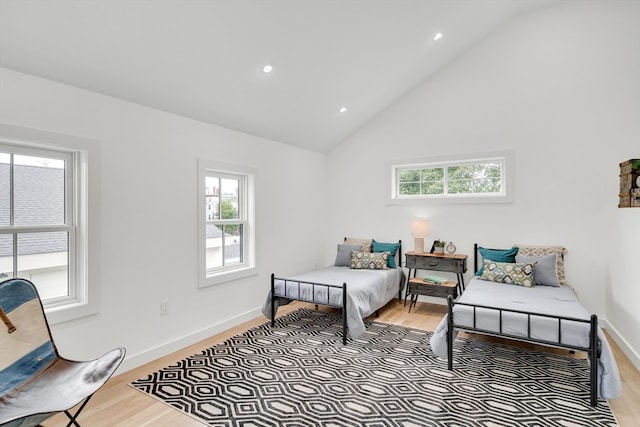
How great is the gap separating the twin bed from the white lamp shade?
0.46 m

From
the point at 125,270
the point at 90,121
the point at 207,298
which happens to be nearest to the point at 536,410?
the point at 207,298

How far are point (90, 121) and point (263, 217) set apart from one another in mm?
2242

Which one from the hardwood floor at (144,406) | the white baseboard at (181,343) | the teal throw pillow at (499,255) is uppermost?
the teal throw pillow at (499,255)

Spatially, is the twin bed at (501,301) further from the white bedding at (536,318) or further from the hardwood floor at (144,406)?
the hardwood floor at (144,406)

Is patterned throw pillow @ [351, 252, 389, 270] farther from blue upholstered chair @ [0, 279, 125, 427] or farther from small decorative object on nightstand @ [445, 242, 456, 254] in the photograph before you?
blue upholstered chair @ [0, 279, 125, 427]

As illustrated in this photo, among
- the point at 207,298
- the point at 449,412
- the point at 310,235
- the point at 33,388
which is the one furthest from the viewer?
the point at 310,235

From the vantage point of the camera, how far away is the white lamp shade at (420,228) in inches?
186

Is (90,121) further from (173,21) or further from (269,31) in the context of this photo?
(269,31)

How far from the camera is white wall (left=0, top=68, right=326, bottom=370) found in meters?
2.52

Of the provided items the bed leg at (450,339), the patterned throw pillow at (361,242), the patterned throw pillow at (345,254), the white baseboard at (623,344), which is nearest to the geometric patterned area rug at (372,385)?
the bed leg at (450,339)

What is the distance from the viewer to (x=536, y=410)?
232 cm

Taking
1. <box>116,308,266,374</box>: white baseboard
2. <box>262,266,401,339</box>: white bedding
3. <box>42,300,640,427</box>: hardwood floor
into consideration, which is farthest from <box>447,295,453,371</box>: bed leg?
<box>116,308,266,374</box>: white baseboard

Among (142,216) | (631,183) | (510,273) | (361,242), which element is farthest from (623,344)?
(142,216)

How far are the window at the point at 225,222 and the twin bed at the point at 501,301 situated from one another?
0.66m
